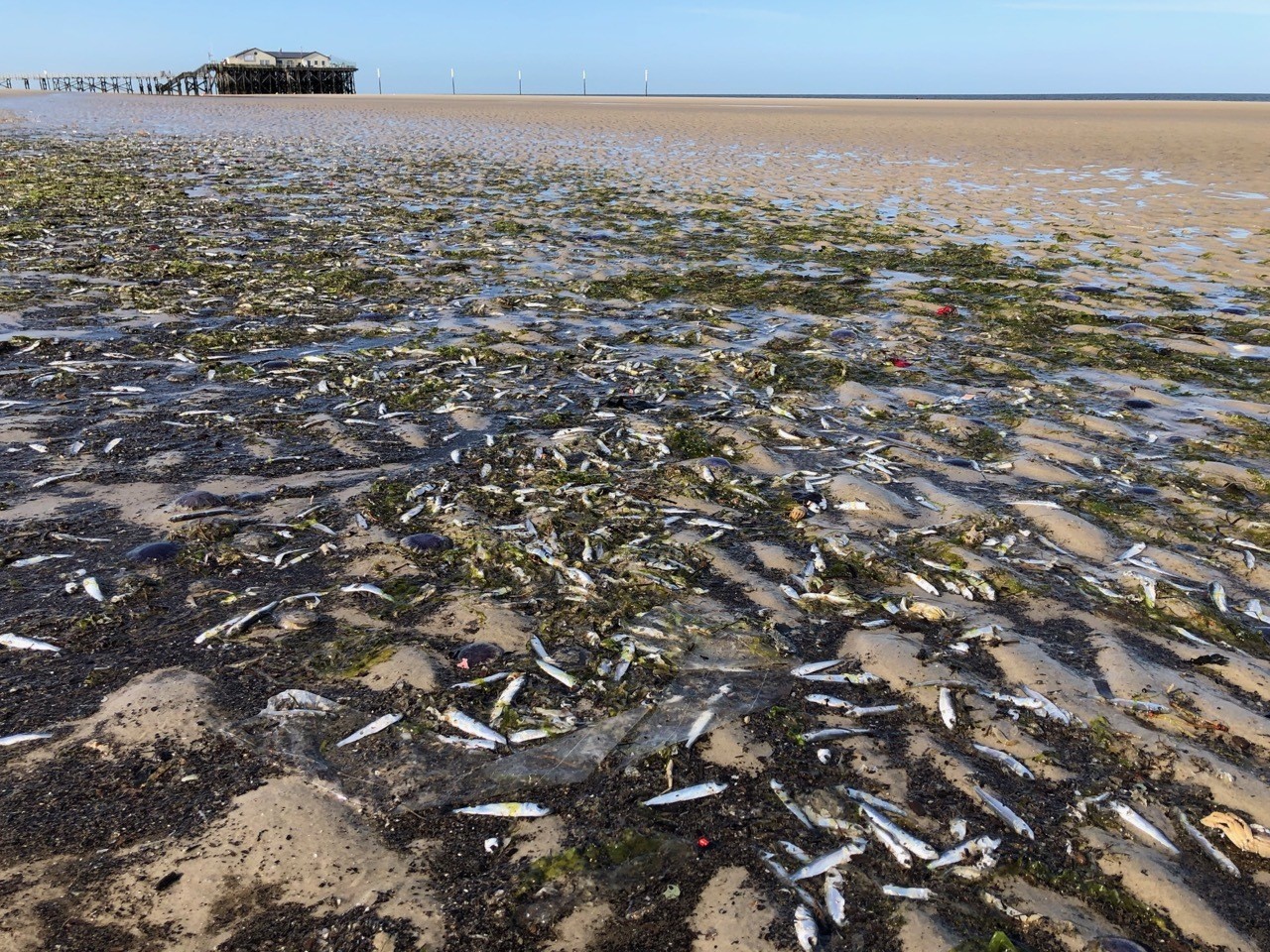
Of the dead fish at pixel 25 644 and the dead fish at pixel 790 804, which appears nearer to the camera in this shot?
the dead fish at pixel 790 804

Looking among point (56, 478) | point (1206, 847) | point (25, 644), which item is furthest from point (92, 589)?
point (1206, 847)

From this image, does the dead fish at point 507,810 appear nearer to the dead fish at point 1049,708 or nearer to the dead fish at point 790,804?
the dead fish at point 790,804

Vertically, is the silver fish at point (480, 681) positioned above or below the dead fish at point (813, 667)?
below

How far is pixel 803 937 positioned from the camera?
2.62 meters

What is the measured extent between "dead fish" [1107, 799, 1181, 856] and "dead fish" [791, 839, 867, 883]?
951mm

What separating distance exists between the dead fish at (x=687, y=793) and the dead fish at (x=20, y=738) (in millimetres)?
2273

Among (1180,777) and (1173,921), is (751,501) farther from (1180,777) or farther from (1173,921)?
(1173,921)

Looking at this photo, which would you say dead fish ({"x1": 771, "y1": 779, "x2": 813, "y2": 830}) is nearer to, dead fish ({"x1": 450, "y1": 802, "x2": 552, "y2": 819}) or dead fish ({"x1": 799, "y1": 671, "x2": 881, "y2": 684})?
dead fish ({"x1": 799, "y1": 671, "x2": 881, "y2": 684})

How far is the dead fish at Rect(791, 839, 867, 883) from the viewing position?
112 inches

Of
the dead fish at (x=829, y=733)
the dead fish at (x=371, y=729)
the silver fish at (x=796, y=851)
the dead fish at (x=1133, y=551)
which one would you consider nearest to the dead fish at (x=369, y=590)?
the dead fish at (x=371, y=729)

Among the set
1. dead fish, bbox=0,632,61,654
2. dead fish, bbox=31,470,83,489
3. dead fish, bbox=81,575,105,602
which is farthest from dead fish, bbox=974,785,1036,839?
dead fish, bbox=31,470,83,489

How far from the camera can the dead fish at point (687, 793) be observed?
124 inches

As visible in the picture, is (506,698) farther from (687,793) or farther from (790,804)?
(790,804)

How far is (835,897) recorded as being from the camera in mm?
2771
